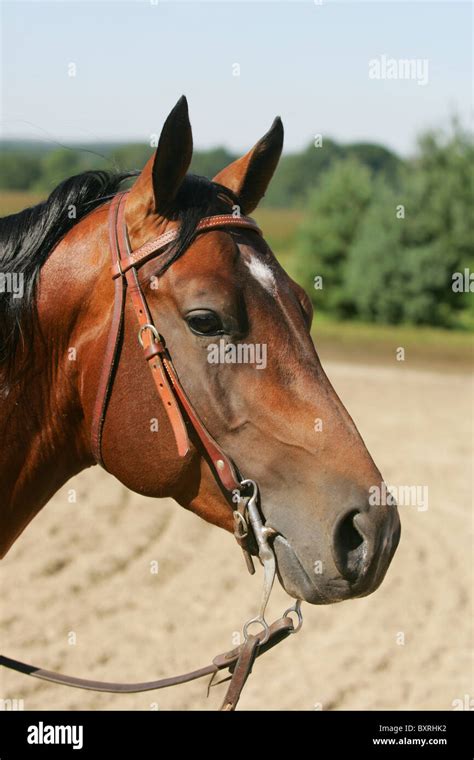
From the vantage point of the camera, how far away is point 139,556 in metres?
7.33

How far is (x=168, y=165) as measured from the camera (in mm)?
2436

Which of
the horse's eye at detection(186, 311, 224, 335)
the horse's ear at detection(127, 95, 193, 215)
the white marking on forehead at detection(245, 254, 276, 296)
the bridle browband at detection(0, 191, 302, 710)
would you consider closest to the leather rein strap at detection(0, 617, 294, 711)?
the bridle browband at detection(0, 191, 302, 710)

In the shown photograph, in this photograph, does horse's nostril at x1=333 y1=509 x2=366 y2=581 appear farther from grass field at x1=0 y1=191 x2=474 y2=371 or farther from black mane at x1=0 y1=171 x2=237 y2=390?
grass field at x1=0 y1=191 x2=474 y2=371

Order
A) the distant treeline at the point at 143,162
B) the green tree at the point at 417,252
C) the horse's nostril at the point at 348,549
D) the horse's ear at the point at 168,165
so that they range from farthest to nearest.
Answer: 1. the green tree at the point at 417,252
2. the distant treeline at the point at 143,162
3. the horse's ear at the point at 168,165
4. the horse's nostril at the point at 348,549

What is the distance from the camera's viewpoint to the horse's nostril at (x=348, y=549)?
7.29ft

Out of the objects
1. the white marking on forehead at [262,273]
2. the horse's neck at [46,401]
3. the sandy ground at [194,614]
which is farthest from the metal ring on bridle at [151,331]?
the sandy ground at [194,614]

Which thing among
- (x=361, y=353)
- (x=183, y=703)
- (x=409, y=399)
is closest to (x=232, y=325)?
(x=183, y=703)

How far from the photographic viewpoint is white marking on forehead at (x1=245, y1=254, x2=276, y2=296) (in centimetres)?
243

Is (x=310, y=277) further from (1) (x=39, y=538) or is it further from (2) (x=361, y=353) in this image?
(1) (x=39, y=538)

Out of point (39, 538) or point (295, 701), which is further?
point (39, 538)

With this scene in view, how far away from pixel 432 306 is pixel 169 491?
2161 cm

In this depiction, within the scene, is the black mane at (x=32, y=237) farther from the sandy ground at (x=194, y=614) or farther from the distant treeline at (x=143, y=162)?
the sandy ground at (x=194, y=614)

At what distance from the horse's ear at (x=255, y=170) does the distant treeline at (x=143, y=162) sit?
148 mm

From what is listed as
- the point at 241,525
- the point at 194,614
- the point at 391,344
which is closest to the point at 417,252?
the point at 391,344
